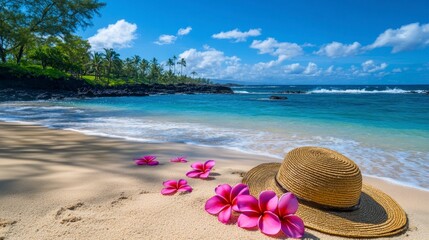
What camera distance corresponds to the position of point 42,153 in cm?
418

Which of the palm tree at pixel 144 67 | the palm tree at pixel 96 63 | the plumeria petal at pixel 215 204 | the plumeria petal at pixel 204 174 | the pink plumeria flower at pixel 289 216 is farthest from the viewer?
the palm tree at pixel 144 67

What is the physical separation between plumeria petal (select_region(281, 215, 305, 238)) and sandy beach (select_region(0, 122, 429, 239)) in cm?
15

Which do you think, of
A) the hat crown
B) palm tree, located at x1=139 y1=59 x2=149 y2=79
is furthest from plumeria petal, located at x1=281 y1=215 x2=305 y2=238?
palm tree, located at x1=139 y1=59 x2=149 y2=79

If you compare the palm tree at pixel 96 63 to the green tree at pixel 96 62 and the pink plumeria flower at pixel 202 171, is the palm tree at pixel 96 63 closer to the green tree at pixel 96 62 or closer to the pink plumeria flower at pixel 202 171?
the green tree at pixel 96 62

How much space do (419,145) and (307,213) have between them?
7.22 metres

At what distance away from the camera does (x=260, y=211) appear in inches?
69.2

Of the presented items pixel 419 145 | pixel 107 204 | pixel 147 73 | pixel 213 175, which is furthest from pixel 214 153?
pixel 147 73

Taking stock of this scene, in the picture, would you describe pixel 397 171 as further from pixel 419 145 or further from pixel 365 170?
pixel 419 145

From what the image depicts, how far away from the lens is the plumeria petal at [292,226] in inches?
64.5

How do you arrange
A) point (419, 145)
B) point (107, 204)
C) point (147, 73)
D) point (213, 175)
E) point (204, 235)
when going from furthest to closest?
1. point (147, 73)
2. point (419, 145)
3. point (213, 175)
4. point (107, 204)
5. point (204, 235)

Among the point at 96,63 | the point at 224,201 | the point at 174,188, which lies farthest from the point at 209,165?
the point at 96,63

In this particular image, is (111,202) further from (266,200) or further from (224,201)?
(266,200)

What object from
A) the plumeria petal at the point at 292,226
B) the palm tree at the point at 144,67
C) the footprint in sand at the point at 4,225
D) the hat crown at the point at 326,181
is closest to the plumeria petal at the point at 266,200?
the plumeria petal at the point at 292,226

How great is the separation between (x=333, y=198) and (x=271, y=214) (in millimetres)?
561
